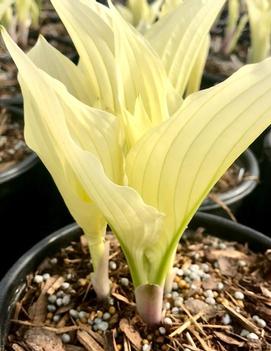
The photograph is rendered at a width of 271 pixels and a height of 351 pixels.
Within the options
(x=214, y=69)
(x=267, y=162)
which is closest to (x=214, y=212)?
(x=267, y=162)

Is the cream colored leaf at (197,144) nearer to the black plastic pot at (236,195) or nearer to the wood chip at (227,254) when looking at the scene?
the wood chip at (227,254)

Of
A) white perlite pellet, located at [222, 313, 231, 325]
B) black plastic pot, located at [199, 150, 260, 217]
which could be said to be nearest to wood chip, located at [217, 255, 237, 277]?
white perlite pellet, located at [222, 313, 231, 325]

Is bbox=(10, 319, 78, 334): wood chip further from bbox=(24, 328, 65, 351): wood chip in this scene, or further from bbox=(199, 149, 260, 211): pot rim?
bbox=(199, 149, 260, 211): pot rim

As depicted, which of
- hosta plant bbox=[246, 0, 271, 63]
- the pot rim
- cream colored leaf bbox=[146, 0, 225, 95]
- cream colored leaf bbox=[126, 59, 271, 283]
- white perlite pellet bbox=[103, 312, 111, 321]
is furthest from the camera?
hosta plant bbox=[246, 0, 271, 63]

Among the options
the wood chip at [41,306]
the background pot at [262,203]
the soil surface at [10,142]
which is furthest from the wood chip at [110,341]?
the background pot at [262,203]

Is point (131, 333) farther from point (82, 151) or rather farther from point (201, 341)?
point (82, 151)

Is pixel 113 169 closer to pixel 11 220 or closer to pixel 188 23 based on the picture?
pixel 188 23

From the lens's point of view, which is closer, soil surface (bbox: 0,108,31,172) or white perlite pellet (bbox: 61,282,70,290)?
white perlite pellet (bbox: 61,282,70,290)
